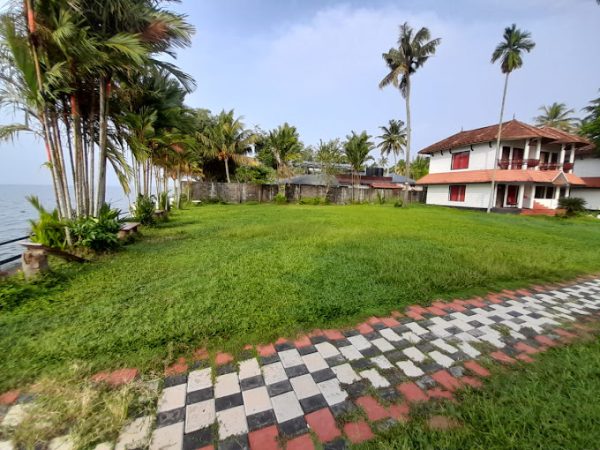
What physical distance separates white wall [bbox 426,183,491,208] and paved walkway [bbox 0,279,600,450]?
59.2 ft

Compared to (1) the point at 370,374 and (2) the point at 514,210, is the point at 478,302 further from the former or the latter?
(2) the point at 514,210

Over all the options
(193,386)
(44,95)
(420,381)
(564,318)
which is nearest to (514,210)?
(564,318)

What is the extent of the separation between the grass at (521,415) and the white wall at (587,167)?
28.0 meters

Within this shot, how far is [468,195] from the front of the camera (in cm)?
1888

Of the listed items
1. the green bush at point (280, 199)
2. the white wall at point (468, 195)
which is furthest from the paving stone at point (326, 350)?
the white wall at point (468, 195)

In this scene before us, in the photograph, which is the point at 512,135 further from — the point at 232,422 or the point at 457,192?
the point at 232,422

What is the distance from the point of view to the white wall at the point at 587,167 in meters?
19.7

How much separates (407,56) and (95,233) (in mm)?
20778

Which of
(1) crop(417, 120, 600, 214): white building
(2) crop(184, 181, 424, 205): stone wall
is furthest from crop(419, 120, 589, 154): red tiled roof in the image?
(2) crop(184, 181, 424, 205): stone wall

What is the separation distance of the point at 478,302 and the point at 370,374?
215cm

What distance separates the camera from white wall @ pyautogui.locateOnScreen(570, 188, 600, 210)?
19484 millimetres

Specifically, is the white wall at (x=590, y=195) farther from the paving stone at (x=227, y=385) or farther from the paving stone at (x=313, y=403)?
the paving stone at (x=227, y=385)

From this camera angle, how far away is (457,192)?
780 inches

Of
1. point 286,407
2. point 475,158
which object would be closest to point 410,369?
point 286,407
